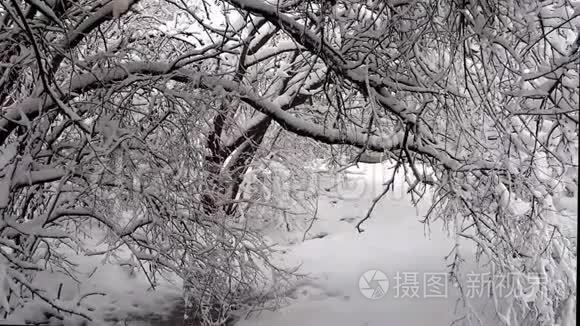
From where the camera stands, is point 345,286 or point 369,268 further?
point 369,268

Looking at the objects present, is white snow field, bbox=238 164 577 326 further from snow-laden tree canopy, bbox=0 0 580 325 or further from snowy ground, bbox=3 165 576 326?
snow-laden tree canopy, bbox=0 0 580 325

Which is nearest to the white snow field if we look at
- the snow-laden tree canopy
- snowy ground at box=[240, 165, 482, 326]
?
snowy ground at box=[240, 165, 482, 326]

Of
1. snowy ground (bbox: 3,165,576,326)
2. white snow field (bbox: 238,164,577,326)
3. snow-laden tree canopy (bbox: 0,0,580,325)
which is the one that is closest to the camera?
snow-laden tree canopy (bbox: 0,0,580,325)

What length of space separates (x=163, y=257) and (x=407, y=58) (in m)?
3.16

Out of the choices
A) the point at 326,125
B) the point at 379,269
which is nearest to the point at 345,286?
the point at 379,269

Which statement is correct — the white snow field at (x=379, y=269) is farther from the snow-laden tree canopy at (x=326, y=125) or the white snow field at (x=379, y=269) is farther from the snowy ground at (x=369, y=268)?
the snow-laden tree canopy at (x=326, y=125)

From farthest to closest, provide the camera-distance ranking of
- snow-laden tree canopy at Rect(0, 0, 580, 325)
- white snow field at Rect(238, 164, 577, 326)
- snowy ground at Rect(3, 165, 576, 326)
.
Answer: snowy ground at Rect(3, 165, 576, 326)
white snow field at Rect(238, 164, 577, 326)
snow-laden tree canopy at Rect(0, 0, 580, 325)

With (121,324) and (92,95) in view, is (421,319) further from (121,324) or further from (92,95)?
(92,95)

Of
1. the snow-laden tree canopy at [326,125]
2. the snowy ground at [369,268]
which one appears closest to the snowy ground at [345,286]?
the snowy ground at [369,268]

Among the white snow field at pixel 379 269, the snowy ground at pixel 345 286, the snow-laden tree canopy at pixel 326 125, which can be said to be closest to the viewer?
the snow-laden tree canopy at pixel 326 125

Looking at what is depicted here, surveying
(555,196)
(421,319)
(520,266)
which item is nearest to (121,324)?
(421,319)

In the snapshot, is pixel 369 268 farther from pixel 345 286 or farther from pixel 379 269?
pixel 345 286

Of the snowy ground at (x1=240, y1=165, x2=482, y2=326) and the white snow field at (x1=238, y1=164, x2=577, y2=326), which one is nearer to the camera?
the white snow field at (x1=238, y1=164, x2=577, y2=326)

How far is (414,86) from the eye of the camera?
4.38m
